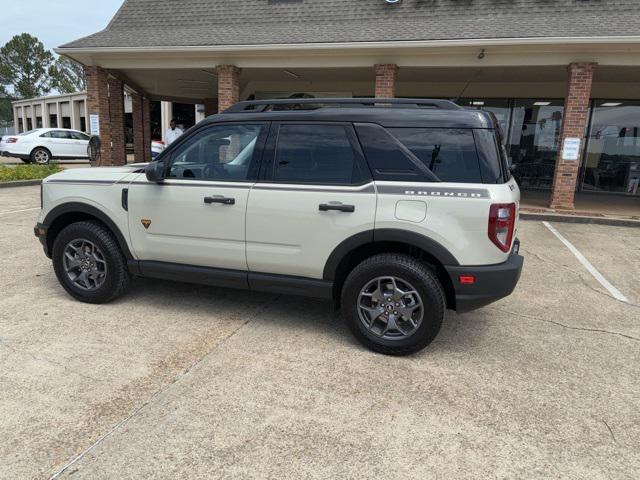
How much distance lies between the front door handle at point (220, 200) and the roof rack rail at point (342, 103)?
82 centimetres

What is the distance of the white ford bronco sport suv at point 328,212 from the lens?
341cm

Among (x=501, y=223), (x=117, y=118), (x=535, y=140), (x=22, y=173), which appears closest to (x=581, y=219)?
(x=535, y=140)

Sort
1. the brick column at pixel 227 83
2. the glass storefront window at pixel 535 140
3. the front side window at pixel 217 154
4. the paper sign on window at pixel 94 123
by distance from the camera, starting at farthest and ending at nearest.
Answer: the glass storefront window at pixel 535 140 → the paper sign on window at pixel 94 123 → the brick column at pixel 227 83 → the front side window at pixel 217 154

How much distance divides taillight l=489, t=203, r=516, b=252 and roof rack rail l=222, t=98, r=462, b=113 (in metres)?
0.82

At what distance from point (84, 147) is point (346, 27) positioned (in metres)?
14.2

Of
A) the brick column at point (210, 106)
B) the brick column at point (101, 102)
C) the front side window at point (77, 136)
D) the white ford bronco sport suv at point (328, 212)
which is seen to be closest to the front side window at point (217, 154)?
the white ford bronco sport suv at point (328, 212)

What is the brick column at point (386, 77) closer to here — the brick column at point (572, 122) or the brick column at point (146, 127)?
the brick column at point (572, 122)

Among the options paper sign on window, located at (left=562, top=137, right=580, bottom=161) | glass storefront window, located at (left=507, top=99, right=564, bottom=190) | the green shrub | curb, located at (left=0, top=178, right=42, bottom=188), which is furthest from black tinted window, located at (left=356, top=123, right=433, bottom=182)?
the green shrub

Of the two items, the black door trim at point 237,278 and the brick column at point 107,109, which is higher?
the brick column at point 107,109

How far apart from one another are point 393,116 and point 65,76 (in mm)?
83889

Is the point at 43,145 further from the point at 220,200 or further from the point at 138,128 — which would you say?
the point at 220,200

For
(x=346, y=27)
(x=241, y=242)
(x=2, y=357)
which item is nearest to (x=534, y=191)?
(x=346, y=27)

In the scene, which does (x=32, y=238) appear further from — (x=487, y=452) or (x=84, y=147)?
(x=84, y=147)

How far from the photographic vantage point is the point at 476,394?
3133mm
